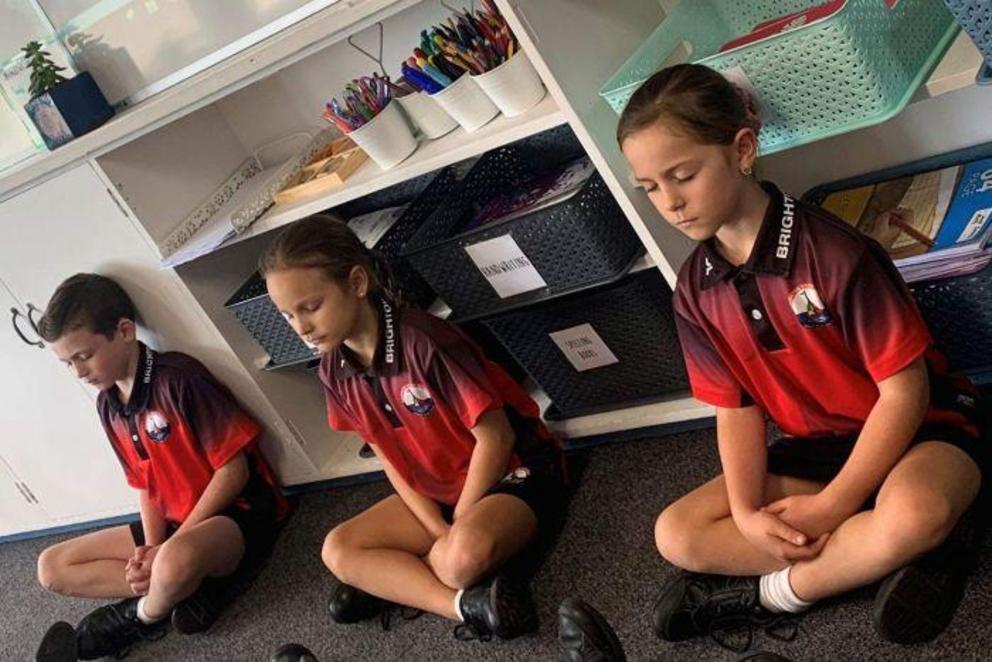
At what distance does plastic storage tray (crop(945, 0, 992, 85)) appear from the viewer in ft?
3.07

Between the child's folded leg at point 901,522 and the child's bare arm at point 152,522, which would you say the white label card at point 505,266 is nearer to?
the child's folded leg at point 901,522

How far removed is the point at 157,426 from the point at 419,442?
668 mm

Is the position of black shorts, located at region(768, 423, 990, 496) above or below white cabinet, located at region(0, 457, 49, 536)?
below

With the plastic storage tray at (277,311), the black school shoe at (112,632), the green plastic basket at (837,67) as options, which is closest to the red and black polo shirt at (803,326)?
the green plastic basket at (837,67)

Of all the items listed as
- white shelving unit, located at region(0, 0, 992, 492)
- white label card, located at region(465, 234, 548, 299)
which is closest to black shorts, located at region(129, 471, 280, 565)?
white shelving unit, located at region(0, 0, 992, 492)

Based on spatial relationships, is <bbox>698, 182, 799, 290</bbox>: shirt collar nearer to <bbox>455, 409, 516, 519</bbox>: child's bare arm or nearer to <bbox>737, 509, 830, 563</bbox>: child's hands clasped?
<bbox>737, 509, 830, 563</bbox>: child's hands clasped

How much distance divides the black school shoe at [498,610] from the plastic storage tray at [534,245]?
479mm

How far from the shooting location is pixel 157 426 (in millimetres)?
1938

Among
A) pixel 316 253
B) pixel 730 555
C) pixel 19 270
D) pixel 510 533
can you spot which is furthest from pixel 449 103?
pixel 19 270

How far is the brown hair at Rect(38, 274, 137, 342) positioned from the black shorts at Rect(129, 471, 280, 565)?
0.45 meters

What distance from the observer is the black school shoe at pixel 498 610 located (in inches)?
54.9

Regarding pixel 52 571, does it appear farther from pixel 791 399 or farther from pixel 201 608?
pixel 791 399

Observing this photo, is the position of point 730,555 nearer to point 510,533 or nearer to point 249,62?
point 510,533

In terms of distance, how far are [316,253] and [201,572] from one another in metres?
0.77
